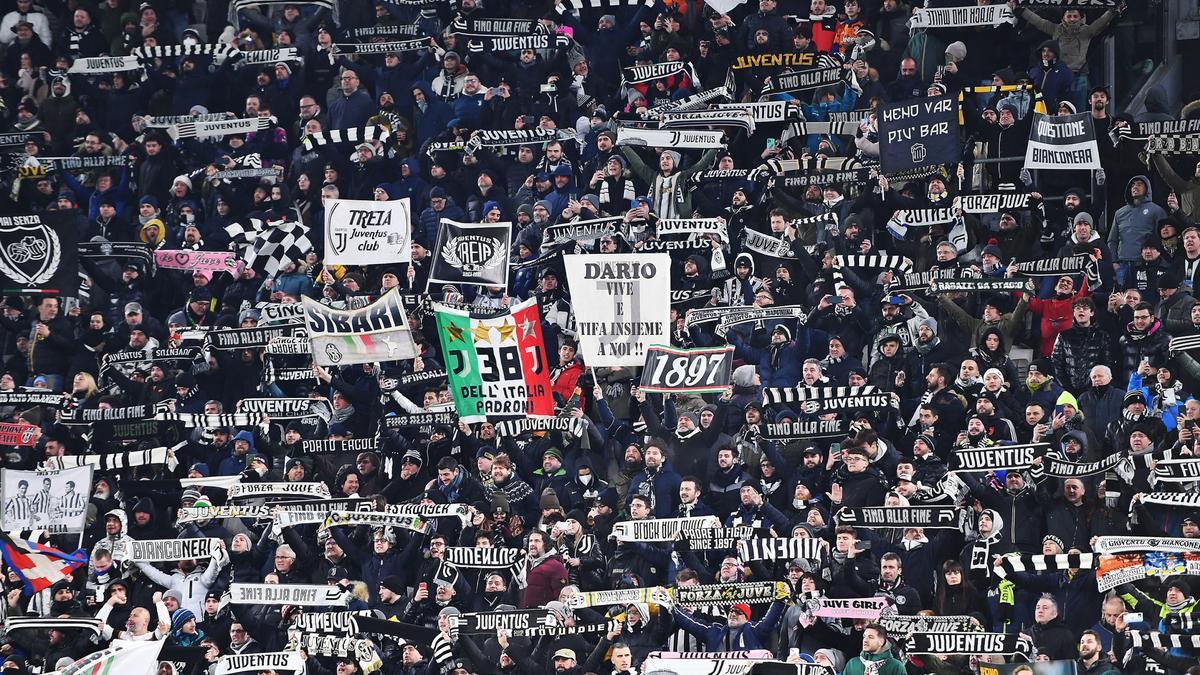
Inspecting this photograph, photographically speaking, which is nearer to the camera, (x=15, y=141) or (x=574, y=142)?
(x=574, y=142)

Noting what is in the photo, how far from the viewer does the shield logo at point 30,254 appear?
22.0 metres

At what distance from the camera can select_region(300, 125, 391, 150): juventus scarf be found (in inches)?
891

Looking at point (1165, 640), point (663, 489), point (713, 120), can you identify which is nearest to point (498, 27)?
point (713, 120)

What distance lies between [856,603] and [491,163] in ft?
24.0

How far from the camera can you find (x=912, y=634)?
653 inches

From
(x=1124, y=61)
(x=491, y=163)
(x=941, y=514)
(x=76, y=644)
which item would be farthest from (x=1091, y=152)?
(x=76, y=644)

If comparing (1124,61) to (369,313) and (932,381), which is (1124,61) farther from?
(369,313)

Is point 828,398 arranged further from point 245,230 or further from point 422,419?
point 245,230

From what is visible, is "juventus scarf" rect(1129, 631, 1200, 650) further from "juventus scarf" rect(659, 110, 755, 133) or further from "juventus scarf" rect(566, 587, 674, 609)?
"juventus scarf" rect(659, 110, 755, 133)

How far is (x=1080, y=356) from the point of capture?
Answer: 724 inches

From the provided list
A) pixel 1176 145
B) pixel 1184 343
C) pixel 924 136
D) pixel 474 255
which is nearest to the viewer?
pixel 1184 343

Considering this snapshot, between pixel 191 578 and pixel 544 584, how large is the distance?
11.4ft

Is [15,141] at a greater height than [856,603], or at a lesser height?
greater

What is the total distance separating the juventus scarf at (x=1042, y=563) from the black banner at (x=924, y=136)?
198 inches
